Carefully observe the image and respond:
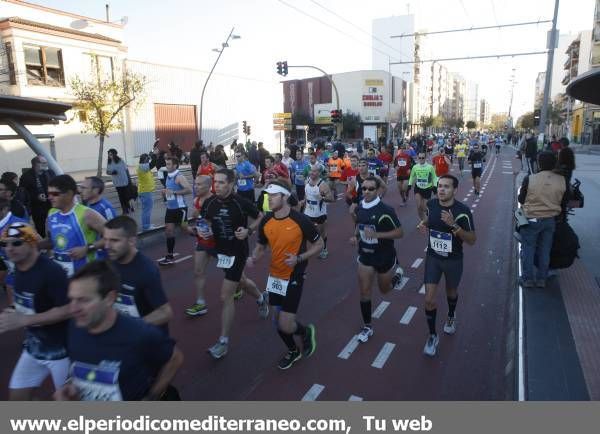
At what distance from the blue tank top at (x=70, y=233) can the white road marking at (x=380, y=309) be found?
3.59 meters

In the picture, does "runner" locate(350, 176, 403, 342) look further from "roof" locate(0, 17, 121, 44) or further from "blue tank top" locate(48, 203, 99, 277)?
"roof" locate(0, 17, 121, 44)

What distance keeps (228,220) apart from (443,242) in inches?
92.8

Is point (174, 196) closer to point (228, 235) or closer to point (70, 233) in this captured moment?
point (228, 235)

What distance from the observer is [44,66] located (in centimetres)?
2262

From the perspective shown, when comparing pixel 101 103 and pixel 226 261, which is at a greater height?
pixel 101 103

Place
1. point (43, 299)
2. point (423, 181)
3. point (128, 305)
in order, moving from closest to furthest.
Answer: point (43, 299), point (128, 305), point (423, 181)

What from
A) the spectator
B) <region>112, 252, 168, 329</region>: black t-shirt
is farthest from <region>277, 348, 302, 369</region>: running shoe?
the spectator

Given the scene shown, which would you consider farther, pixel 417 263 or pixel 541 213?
pixel 417 263

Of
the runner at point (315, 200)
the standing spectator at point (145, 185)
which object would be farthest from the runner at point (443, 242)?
the standing spectator at point (145, 185)

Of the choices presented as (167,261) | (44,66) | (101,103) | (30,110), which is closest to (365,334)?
(167,261)

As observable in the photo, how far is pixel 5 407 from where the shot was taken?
9.13ft

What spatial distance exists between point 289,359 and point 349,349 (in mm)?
774

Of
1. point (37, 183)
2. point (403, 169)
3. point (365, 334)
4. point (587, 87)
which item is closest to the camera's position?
point (365, 334)

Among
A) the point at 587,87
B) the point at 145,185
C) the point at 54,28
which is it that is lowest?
the point at 145,185
